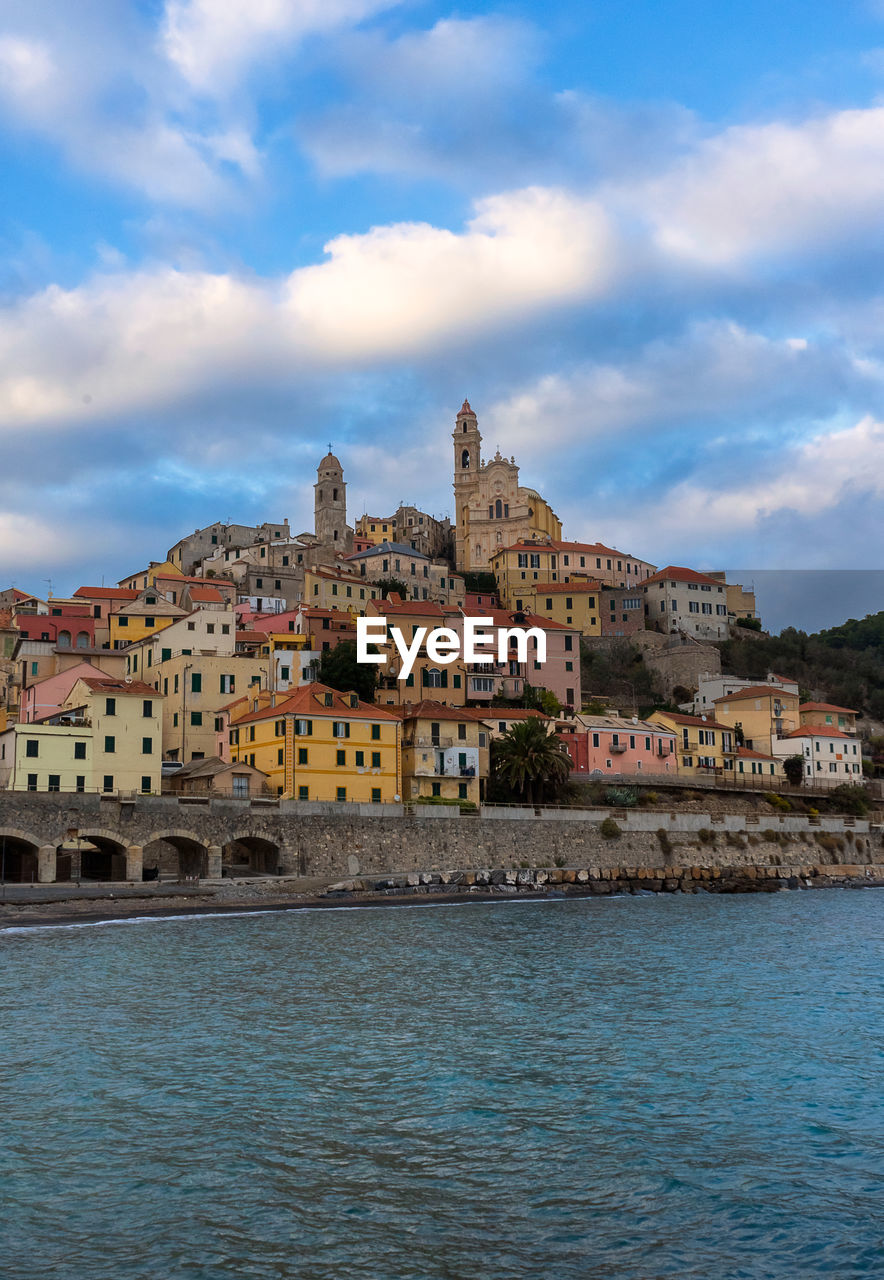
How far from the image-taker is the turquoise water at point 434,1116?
12297mm

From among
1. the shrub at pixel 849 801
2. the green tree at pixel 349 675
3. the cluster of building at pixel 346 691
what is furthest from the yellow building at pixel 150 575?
the shrub at pixel 849 801

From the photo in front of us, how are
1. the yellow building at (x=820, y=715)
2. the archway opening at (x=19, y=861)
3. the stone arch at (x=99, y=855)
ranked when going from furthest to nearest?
the yellow building at (x=820, y=715)
the archway opening at (x=19, y=861)
the stone arch at (x=99, y=855)

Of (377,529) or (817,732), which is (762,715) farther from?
(377,529)

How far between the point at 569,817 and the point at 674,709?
3795 centimetres

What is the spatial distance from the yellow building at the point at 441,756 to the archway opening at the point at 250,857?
9518 millimetres

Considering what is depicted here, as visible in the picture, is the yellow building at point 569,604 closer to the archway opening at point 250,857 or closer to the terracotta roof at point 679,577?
the terracotta roof at point 679,577

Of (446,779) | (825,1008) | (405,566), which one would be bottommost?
(825,1008)

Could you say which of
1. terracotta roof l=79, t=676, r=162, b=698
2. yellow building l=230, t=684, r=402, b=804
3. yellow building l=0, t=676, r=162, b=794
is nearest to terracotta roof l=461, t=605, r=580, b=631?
yellow building l=230, t=684, r=402, b=804

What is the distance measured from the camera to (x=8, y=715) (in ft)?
234

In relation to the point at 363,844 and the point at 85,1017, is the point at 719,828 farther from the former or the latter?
the point at 85,1017

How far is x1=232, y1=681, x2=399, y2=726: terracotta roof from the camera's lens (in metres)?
59.2

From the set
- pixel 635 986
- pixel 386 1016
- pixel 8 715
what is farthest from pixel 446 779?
pixel 386 1016

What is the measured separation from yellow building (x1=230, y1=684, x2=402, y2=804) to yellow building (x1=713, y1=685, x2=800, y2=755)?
A: 124 ft

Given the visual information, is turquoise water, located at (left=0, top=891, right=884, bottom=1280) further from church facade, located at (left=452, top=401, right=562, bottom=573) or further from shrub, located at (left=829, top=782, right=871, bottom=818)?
church facade, located at (left=452, top=401, right=562, bottom=573)
